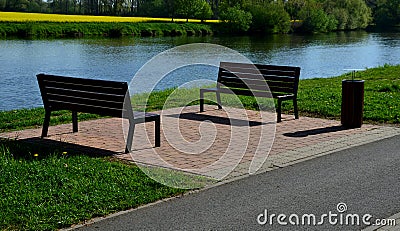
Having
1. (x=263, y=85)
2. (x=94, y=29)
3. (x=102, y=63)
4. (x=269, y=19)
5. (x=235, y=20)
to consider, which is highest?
(x=269, y=19)

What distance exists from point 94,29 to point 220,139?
5397cm

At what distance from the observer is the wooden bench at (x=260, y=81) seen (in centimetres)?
1055

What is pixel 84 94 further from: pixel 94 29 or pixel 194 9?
pixel 194 9

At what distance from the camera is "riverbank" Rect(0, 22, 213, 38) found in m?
55.3

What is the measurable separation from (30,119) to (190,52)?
27.7 m

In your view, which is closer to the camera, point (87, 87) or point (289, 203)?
point (289, 203)

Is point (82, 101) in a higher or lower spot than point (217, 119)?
higher

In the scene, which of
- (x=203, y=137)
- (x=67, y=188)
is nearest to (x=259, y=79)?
(x=203, y=137)

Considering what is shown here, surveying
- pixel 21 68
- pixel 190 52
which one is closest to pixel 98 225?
pixel 21 68

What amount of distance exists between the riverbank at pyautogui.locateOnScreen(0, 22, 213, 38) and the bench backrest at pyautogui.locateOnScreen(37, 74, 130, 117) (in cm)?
4654

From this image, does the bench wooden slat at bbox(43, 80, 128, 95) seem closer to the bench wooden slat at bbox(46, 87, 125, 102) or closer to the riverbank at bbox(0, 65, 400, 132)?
the bench wooden slat at bbox(46, 87, 125, 102)

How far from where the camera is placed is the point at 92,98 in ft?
27.2

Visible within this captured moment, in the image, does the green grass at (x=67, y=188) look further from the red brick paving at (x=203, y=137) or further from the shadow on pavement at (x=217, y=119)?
the shadow on pavement at (x=217, y=119)

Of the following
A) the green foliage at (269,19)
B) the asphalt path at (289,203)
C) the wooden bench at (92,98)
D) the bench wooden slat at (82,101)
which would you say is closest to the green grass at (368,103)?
the asphalt path at (289,203)
